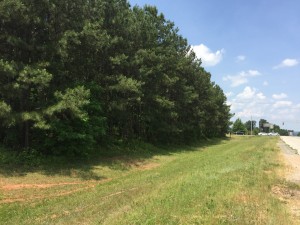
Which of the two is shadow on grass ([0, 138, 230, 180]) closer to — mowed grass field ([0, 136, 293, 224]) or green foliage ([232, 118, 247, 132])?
mowed grass field ([0, 136, 293, 224])

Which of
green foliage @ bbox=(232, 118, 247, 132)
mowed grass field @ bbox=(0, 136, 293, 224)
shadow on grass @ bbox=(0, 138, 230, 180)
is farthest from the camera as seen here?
green foliage @ bbox=(232, 118, 247, 132)

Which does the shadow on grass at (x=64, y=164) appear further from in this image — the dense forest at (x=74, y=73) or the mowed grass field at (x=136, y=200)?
the dense forest at (x=74, y=73)

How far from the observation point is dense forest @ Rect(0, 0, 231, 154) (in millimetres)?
18188

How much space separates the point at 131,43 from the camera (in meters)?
29.9

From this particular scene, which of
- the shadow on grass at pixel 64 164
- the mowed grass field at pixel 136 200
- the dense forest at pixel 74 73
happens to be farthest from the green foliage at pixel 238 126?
the mowed grass field at pixel 136 200

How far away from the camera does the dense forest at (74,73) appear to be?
18188mm

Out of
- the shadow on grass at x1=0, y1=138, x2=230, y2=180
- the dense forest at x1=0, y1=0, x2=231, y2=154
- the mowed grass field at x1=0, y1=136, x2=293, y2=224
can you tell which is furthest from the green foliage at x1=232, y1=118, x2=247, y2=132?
the mowed grass field at x1=0, y1=136, x2=293, y2=224

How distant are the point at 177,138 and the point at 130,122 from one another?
40.2ft

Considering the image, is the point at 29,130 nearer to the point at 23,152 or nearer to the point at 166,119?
the point at 23,152

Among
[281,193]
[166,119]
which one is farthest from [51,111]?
[166,119]

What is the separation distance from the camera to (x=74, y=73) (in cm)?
2433

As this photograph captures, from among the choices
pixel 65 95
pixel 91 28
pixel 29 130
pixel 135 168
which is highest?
pixel 91 28

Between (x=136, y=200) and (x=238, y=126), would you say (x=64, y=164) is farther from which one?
(x=238, y=126)

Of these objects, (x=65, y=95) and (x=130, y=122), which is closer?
(x=65, y=95)
